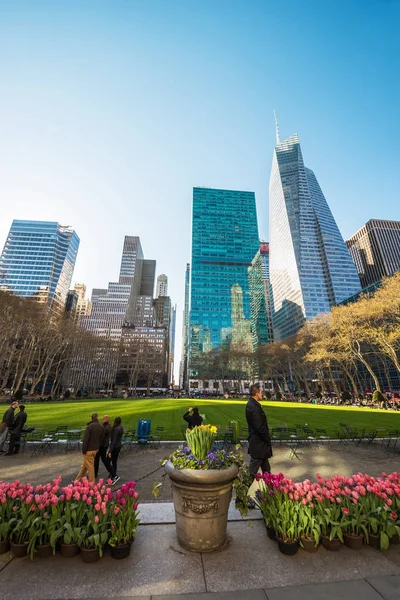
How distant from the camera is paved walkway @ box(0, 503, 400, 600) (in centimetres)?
306

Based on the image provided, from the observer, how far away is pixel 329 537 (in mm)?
3930

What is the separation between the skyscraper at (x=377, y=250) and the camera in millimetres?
150125

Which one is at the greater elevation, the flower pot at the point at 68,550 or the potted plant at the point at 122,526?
the potted plant at the point at 122,526

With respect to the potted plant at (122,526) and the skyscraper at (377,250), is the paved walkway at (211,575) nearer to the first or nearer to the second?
the potted plant at (122,526)

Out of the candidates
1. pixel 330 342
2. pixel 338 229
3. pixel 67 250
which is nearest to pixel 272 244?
pixel 338 229

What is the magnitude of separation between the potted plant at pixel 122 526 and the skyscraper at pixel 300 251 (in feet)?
427

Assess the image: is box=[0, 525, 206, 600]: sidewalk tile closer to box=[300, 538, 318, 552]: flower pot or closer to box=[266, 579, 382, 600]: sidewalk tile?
box=[266, 579, 382, 600]: sidewalk tile

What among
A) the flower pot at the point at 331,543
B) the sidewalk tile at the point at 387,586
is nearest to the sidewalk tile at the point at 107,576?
the flower pot at the point at 331,543

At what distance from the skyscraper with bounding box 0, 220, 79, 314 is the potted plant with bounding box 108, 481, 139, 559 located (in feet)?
421

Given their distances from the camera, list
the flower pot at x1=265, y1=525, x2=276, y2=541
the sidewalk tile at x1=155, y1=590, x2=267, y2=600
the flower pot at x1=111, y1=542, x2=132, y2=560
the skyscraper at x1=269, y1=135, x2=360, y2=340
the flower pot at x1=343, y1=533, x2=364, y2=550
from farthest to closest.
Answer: the skyscraper at x1=269, y1=135, x2=360, y2=340
the flower pot at x1=265, y1=525, x2=276, y2=541
the flower pot at x1=343, y1=533, x2=364, y2=550
the flower pot at x1=111, y1=542, x2=132, y2=560
the sidewalk tile at x1=155, y1=590, x2=267, y2=600

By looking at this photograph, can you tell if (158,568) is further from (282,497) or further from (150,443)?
(150,443)

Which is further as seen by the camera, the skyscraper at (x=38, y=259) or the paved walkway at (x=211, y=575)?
the skyscraper at (x=38, y=259)

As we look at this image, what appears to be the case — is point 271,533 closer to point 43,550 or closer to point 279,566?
point 279,566

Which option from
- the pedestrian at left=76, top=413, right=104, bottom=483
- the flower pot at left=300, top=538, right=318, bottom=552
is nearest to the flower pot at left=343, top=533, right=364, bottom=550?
the flower pot at left=300, top=538, right=318, bottom=552
